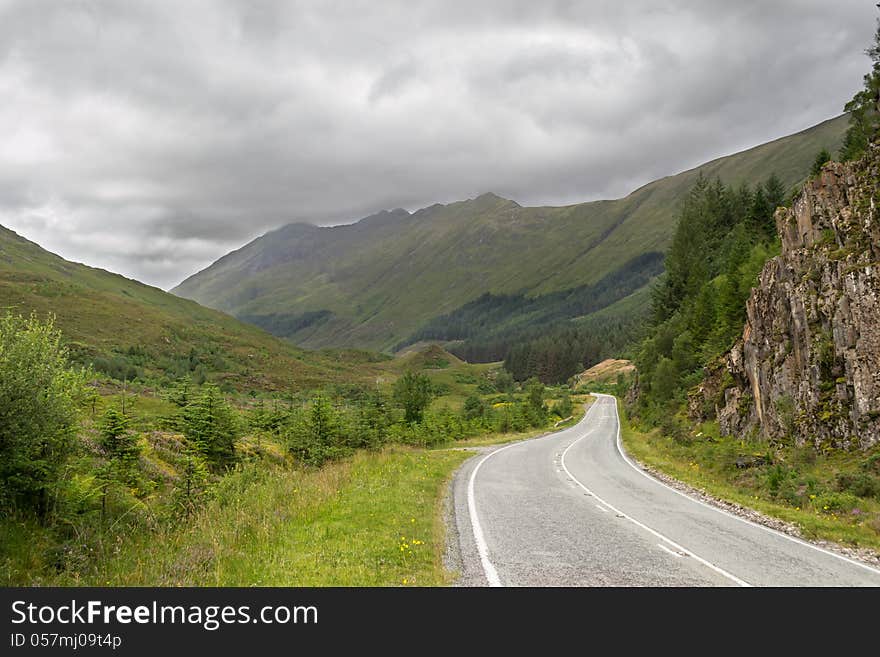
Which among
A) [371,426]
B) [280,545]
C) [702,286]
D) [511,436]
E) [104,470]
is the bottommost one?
[511,436]

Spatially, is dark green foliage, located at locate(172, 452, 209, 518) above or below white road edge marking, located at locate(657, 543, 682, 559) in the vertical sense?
above

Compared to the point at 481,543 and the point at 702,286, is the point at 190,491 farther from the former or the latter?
the point at 702,286

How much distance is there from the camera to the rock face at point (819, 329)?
1994cm

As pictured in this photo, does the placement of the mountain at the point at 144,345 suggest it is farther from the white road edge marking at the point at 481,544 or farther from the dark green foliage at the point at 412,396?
the white road edge marking at the point at 481,544

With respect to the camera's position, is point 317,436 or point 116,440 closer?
point 116,440

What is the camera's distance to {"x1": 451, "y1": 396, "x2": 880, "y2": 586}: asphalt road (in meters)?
8.78

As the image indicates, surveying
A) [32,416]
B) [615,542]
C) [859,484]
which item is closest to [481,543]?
[615,542]

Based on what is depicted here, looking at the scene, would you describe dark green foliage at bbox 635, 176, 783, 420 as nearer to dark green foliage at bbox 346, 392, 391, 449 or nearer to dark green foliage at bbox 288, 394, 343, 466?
dark green foliage at bbox 346, 392, 391, 449

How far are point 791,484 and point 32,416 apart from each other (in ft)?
71.5

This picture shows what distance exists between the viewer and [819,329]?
74.7 ft

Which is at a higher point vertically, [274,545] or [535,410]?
[274,545]

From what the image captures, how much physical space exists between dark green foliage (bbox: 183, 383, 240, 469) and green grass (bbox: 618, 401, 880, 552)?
1808 centimetres

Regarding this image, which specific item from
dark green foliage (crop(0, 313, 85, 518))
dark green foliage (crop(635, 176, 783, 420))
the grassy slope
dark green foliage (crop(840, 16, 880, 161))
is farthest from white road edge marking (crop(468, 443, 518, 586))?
dark green foliage (crop(840, 16, 880, 161))

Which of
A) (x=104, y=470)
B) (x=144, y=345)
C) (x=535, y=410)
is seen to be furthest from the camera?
(x=144, y=345)
